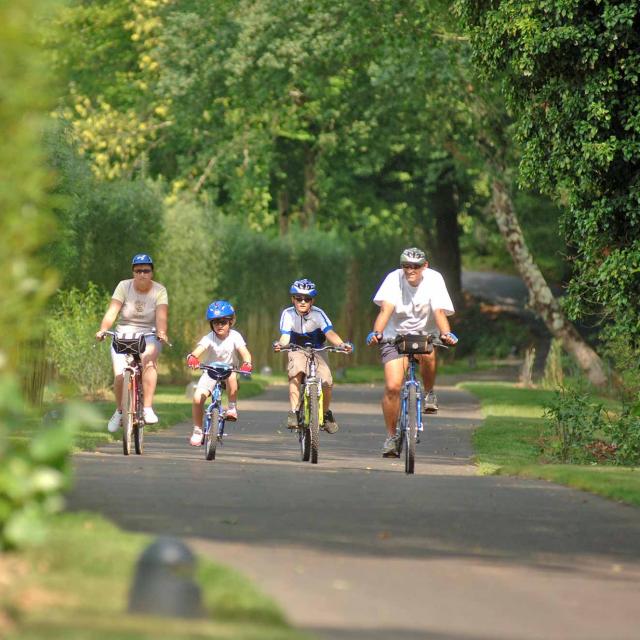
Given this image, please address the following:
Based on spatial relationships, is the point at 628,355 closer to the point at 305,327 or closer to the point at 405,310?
the point at 305,327

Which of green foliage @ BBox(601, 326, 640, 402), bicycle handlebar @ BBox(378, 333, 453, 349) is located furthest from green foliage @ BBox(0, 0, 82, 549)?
green foliage @ BBox(601, 326, 640, 402)

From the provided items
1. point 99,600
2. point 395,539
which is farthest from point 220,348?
point 99,600

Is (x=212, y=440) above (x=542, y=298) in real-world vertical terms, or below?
below

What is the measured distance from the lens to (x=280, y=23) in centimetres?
3697

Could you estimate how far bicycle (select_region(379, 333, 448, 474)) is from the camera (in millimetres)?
16219

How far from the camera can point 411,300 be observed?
672 inches

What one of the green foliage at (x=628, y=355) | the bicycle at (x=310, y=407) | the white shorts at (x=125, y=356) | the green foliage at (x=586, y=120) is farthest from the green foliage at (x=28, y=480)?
the green foliage at (x=628, y=355)

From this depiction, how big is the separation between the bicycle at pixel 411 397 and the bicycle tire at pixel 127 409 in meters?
2.62

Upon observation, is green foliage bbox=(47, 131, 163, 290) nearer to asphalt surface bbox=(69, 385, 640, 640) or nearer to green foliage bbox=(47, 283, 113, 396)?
green foliage bbox=(47, 283, 113, 396)

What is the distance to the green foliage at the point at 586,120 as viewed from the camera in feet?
64.6

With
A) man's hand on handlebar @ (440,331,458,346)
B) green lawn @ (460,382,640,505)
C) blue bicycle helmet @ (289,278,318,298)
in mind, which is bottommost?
green lawn @ (460,382,640,505)

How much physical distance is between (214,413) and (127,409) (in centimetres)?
84

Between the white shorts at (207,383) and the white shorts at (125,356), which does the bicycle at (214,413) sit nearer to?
the white shorts at (207,383)

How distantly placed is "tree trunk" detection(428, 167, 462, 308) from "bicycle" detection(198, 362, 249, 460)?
1446 inches
